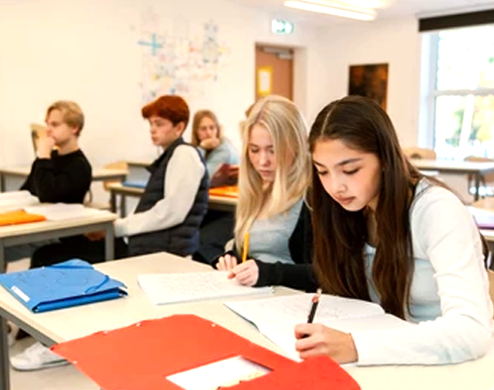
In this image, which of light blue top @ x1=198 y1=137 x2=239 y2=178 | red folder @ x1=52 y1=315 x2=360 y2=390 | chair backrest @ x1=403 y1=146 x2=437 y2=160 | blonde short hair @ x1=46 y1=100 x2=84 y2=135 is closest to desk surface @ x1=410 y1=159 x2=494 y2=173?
chair backrest @ x1=403 y1=146 x2=437 y2=160

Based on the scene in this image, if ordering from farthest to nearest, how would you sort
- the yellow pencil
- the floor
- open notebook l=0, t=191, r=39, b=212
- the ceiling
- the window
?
the window
the ceiling
open notebook l=0, t=191, r=39, b=212
the floor
the yellow pencil

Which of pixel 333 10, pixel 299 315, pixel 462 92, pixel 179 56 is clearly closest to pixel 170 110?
pixel 299 315

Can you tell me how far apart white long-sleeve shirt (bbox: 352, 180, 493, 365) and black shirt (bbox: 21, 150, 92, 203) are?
207 centimetres

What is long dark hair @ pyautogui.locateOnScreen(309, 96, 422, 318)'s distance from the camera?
1227 millimetres

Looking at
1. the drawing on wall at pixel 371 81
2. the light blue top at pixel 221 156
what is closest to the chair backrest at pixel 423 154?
the drawing on wall at pixel 371 81

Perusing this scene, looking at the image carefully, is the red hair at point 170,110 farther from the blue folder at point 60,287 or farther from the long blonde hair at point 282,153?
the blue folder at point 60,287

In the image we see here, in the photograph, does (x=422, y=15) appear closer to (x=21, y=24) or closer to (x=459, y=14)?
(x=459, y=14)

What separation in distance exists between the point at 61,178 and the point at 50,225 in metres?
0.48

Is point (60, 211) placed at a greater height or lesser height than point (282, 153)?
lesser

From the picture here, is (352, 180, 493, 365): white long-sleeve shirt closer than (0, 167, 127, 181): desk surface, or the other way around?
(352, 180, 493, 365): white long-sleeve shirt

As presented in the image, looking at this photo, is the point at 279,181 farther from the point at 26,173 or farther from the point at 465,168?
the point at 465,168

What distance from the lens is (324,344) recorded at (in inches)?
40.6

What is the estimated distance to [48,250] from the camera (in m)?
2.87

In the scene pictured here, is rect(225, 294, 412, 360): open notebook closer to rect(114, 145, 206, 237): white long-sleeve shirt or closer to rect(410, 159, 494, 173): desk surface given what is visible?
rect(114, 145, 206, 237): white long-sleeve shirt
